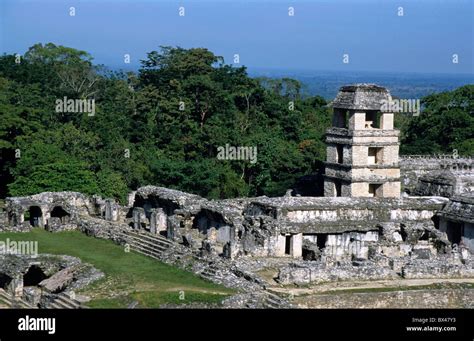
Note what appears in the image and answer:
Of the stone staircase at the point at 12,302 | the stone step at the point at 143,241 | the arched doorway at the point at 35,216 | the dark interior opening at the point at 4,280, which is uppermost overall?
the arched doorway at the point at 35,216

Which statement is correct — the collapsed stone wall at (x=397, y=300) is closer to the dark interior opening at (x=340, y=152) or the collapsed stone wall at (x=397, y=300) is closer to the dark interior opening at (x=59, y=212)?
the dark interior opening at (x=340, y=152)

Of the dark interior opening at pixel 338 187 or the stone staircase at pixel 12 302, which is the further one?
the dark interior opening at pixel 338 187

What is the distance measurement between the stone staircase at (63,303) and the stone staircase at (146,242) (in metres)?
7.06

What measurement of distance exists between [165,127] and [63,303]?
1579 inches

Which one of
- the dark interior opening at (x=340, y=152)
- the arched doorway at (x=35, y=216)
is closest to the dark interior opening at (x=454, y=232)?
the dark interior opening at (x=340, y=152)

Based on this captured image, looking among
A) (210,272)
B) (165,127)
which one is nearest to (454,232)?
(210,272)

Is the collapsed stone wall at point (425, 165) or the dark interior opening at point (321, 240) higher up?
the collapsed stone wall at point (425, 165)

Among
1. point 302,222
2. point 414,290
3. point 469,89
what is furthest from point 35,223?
point 469,89

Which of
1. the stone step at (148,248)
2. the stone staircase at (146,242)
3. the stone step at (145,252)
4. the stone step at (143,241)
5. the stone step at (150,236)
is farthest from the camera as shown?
the stone step at (150,236)

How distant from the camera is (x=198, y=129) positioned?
7894 centimetres

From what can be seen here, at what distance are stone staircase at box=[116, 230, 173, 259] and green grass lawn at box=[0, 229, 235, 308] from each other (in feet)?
1.84

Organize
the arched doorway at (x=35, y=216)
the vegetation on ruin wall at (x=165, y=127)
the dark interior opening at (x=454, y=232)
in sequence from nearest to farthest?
the dark interior opening at (x=454, y=232) < the arched doorway at (x=35, y=216) < the vegetation on ruin wall at (x=165, y=127)

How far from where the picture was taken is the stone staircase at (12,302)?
4150cm
